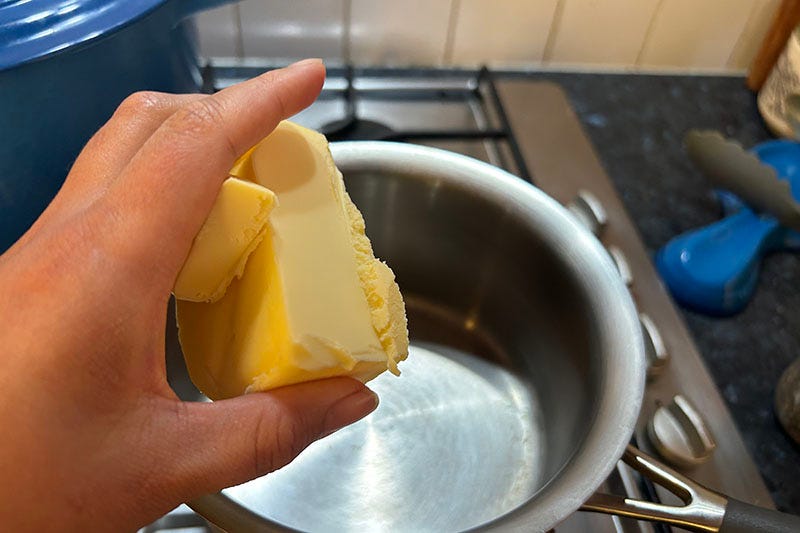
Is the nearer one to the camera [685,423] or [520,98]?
[685,423]

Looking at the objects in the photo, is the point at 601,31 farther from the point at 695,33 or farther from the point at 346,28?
the point at 346,28

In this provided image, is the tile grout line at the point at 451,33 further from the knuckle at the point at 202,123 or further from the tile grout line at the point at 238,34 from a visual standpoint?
the knuckle at the point at 202,123

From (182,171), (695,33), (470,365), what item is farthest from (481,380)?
(695,33)

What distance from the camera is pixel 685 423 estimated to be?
1.61 ft

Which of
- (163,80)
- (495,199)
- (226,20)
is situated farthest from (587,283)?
(226,20)

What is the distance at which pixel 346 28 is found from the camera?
768 mm

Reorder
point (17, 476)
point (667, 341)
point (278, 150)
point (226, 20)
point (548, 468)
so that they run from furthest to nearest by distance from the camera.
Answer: point (226, 20), point (667, 341), point (548, 468), point (278, 150), point (17, 476)

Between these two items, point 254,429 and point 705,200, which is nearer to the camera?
point 254,429

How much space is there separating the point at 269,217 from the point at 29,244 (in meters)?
0.11

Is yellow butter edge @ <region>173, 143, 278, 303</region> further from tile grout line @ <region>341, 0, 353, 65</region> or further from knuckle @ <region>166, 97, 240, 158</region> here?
tile grout line @ <region>341, 0, 353, 65</region>

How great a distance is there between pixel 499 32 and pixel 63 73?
1.75ft

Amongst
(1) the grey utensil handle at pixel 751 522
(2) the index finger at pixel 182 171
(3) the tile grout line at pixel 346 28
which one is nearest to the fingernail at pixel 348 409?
(2) the index finger at pixel 182 171

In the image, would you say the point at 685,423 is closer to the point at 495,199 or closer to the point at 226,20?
the point at 495,199

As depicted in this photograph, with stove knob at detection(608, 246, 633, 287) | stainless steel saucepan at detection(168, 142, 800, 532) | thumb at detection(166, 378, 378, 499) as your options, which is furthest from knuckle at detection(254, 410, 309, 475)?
stove knob at detection(608, 246, 633, 287)
